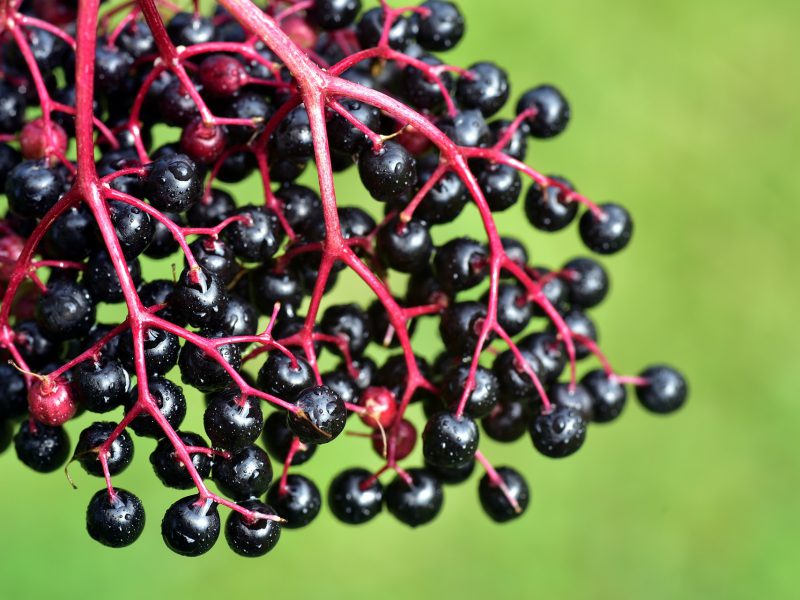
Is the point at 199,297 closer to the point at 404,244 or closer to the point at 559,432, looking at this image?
the point at 404,244

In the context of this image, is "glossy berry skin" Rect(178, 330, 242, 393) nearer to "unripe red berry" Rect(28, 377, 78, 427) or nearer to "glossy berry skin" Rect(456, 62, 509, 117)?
"unripe red berry" Rect(28, 377, 78, 427)

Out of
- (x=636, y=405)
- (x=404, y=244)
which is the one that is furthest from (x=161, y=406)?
(x=636, y=405)

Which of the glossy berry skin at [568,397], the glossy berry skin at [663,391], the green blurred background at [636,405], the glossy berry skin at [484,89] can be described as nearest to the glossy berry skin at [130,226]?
the glossy berry skin at [484,89]

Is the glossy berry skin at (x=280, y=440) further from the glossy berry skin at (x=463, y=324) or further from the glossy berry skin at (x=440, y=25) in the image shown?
the glossy berry skin at (x=440, y=25)

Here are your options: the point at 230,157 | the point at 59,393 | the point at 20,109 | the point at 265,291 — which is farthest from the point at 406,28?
the point at 59,393

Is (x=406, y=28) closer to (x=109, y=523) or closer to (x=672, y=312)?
(x=109, y=523)
